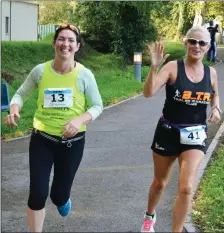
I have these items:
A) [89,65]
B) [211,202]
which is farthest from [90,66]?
[211,202]

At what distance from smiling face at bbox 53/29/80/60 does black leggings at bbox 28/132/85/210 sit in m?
0.69

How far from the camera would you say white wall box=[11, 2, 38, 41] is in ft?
113

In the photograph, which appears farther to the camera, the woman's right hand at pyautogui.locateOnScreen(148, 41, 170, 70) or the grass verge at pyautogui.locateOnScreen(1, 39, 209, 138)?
the grass verge at pyautogui.locateOnScreen(1, 39, 209, 138)

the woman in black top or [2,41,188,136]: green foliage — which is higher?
the woman in black top

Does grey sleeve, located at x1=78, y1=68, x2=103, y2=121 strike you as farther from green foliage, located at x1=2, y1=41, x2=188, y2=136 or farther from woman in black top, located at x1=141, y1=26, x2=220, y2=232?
Answer: green foliage, located at x1=2, y1=41, x2=188, y2=136

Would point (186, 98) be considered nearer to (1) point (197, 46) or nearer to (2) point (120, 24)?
(1) point (197, 46)

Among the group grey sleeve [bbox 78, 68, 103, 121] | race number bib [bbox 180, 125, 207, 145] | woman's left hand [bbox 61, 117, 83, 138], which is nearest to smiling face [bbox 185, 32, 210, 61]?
race number bib [bbox 180, 125, 207, 145]

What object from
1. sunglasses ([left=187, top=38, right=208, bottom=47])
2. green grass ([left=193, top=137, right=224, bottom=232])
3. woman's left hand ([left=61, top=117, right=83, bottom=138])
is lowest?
green grass ([left=193, top=137, right=224, bottom=232])

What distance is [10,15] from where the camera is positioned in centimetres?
3391

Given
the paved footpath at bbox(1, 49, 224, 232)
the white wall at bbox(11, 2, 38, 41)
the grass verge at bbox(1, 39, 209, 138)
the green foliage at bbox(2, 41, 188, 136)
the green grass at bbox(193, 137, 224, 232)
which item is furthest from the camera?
the white wall at bbox(11, 2, 38, 41)

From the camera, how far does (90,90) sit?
4559mm

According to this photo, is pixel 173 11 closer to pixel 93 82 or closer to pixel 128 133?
pixel 128 133

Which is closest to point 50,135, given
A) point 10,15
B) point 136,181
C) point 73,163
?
point 73,163

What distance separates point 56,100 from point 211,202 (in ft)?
8.03
